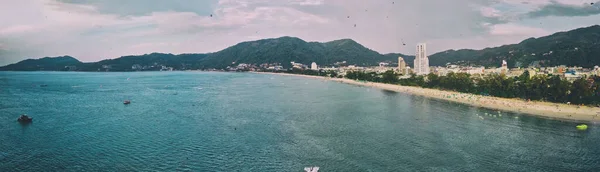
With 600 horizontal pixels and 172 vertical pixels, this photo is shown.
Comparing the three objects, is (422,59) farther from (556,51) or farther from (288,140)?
(288,140)

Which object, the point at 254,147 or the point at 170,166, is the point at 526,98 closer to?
the point at 254,147

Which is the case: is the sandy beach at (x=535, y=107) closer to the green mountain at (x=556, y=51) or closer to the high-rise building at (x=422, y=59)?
the green mountain at (x=556, y=51)

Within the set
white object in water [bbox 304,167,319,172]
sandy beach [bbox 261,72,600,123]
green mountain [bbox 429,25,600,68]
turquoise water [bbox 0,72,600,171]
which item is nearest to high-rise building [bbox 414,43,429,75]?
green mountain [bbox 429,25,600,68]

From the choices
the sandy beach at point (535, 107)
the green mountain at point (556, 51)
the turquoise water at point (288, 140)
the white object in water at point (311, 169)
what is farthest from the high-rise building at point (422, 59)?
the white object in water at point (311, 169)

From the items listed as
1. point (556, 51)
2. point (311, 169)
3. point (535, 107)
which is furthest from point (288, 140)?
point (556, 51)

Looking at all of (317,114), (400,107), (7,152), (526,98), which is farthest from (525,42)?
(7,152)

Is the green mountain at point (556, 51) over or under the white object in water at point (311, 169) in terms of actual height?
over

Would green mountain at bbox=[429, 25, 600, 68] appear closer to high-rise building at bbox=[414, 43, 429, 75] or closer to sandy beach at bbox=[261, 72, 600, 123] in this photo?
high-rise building at bbox=[414, 43, 429, 75]
